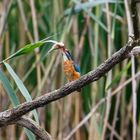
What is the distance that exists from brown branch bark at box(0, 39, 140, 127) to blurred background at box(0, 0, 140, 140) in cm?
Answer: 58

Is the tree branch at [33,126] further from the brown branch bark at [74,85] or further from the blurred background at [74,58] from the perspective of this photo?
the blurred background at [74,58]

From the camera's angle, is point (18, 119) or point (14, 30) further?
point (14, 30)

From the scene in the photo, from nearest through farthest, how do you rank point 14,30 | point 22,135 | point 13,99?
point 13,99 < point 22,135 < point 14,30

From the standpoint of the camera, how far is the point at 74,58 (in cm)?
117

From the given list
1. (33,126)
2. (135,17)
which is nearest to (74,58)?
(33,126)

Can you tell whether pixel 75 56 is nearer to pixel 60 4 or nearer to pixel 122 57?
pixel 60 4

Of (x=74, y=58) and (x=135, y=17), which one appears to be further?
(x=74, y=58)

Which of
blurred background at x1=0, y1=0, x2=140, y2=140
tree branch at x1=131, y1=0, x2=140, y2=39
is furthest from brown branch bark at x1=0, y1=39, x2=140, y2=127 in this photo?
blurred background at x1=0, y1=0, x2=140, y2=140

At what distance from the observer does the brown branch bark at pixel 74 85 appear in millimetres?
409

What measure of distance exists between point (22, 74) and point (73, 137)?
23 centimetres

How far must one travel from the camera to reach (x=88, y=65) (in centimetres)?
125

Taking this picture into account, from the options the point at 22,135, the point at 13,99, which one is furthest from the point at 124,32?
the point at 13,99

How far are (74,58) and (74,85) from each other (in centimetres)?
73

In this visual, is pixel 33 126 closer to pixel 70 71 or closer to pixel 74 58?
pixel 70 71
